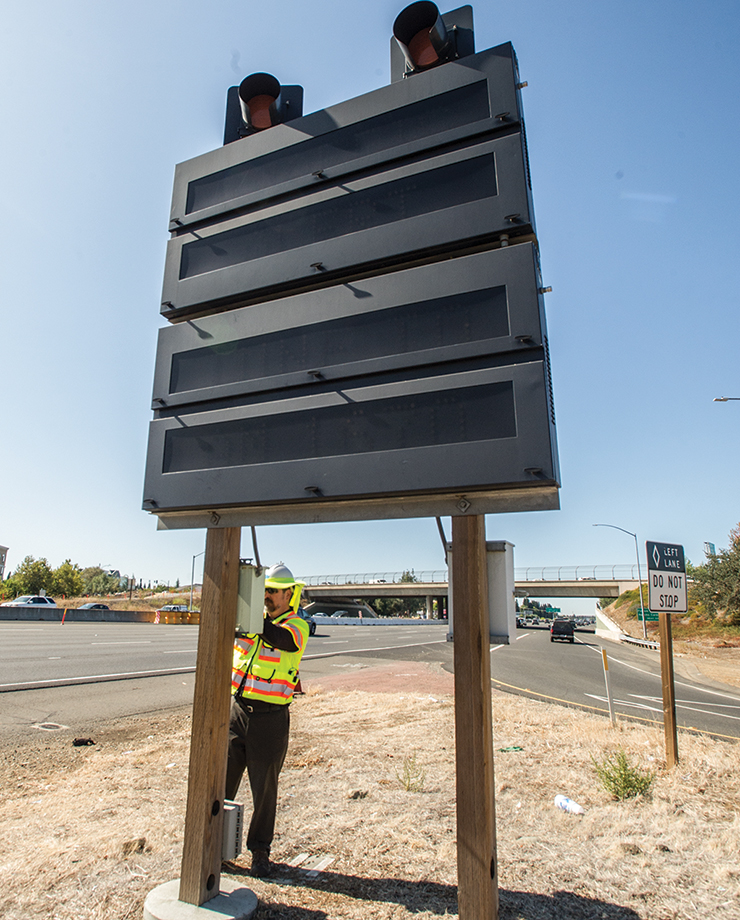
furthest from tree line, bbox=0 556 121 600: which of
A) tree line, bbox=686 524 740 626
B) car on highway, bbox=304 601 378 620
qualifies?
tree line, bbox=686 524 740 626

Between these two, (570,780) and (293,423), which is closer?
(293,423)

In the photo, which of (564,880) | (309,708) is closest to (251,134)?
(564,880)

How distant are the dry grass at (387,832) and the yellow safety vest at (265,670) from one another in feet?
3.48

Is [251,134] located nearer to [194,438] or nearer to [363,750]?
[194,438]

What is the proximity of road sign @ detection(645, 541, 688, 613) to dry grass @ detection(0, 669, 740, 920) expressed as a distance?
1.64 m

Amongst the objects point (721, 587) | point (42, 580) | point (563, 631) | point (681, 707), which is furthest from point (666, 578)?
point (42, 580)

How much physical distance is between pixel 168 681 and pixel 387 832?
31.7 ft

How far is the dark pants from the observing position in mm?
3963

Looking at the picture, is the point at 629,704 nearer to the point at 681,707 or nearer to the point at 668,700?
the point at 681,707

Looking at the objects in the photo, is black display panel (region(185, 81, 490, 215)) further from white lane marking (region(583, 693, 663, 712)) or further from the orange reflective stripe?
white lane marking (region(583, 693, 663, 712))

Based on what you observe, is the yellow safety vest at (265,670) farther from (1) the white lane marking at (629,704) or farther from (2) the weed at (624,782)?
(1) the white lane marking at (629,704)

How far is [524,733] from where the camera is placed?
7871mm

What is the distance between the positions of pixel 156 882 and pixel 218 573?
187 centimetres

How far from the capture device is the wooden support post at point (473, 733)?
2742mm
